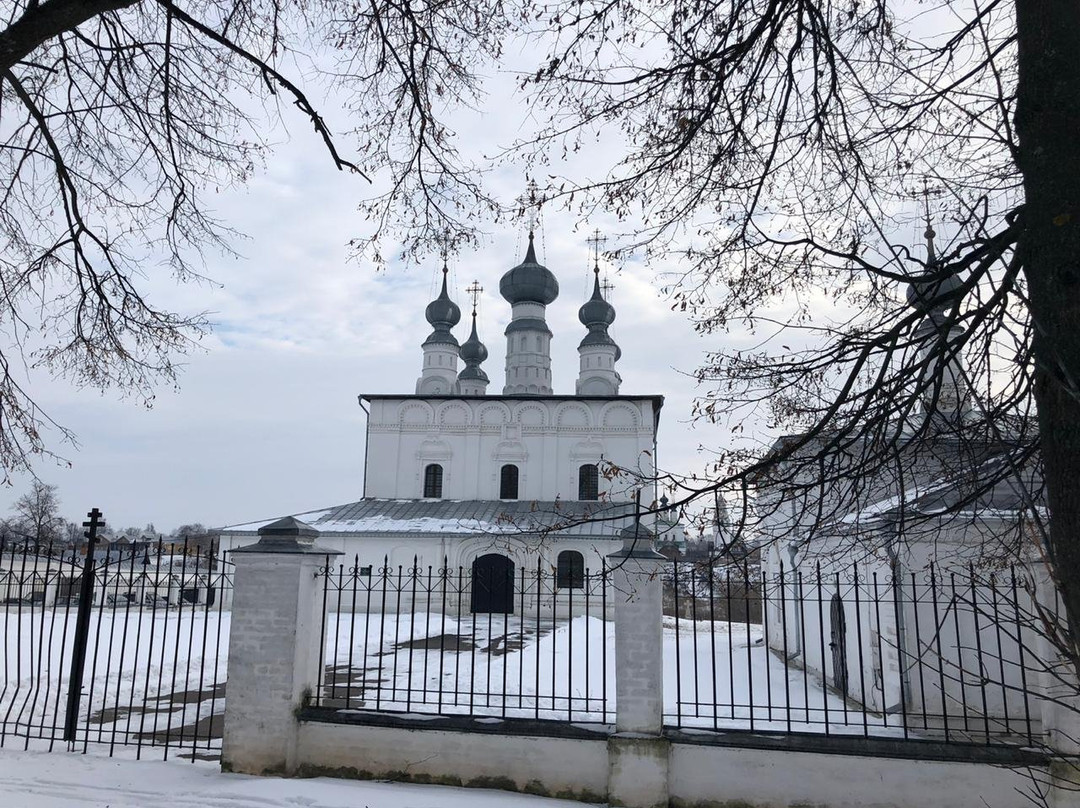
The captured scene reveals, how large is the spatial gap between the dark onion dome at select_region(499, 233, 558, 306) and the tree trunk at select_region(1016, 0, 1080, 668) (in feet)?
103

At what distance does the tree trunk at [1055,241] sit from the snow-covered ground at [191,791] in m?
4.17

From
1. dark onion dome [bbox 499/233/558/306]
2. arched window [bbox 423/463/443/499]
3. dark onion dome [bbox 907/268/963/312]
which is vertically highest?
dark onion dome [bbox 499/233/558/306]

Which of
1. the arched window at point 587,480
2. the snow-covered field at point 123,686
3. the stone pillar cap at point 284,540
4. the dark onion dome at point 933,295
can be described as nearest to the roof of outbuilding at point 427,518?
the arched window at point 587,480

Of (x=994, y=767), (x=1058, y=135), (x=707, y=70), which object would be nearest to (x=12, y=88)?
(x=707, y=70)

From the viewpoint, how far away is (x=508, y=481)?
1163 inches

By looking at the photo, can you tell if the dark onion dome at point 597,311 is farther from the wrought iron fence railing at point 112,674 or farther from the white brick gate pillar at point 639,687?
the white brick gate pillar at point 639,687

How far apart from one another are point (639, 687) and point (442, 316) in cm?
3029

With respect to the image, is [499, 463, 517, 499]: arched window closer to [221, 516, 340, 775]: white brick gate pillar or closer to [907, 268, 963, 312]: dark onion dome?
[221, 516, 340, 775]: white brick gate pillar

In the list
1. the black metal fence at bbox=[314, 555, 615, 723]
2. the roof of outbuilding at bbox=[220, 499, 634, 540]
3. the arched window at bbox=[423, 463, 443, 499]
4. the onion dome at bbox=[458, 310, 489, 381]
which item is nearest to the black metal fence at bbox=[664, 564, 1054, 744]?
the black metal fence at bbox=[314, 555, 615, 723]

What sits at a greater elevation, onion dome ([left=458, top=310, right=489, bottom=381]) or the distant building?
onion dome ([left=458, top=310, right=489, bottom=381])

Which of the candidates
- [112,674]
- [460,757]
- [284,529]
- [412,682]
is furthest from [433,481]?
[460,757]

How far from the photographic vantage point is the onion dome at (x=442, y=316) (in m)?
34.9

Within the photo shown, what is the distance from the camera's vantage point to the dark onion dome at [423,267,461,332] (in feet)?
115

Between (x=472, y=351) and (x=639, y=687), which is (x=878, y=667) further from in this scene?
(x=472, y=351)
